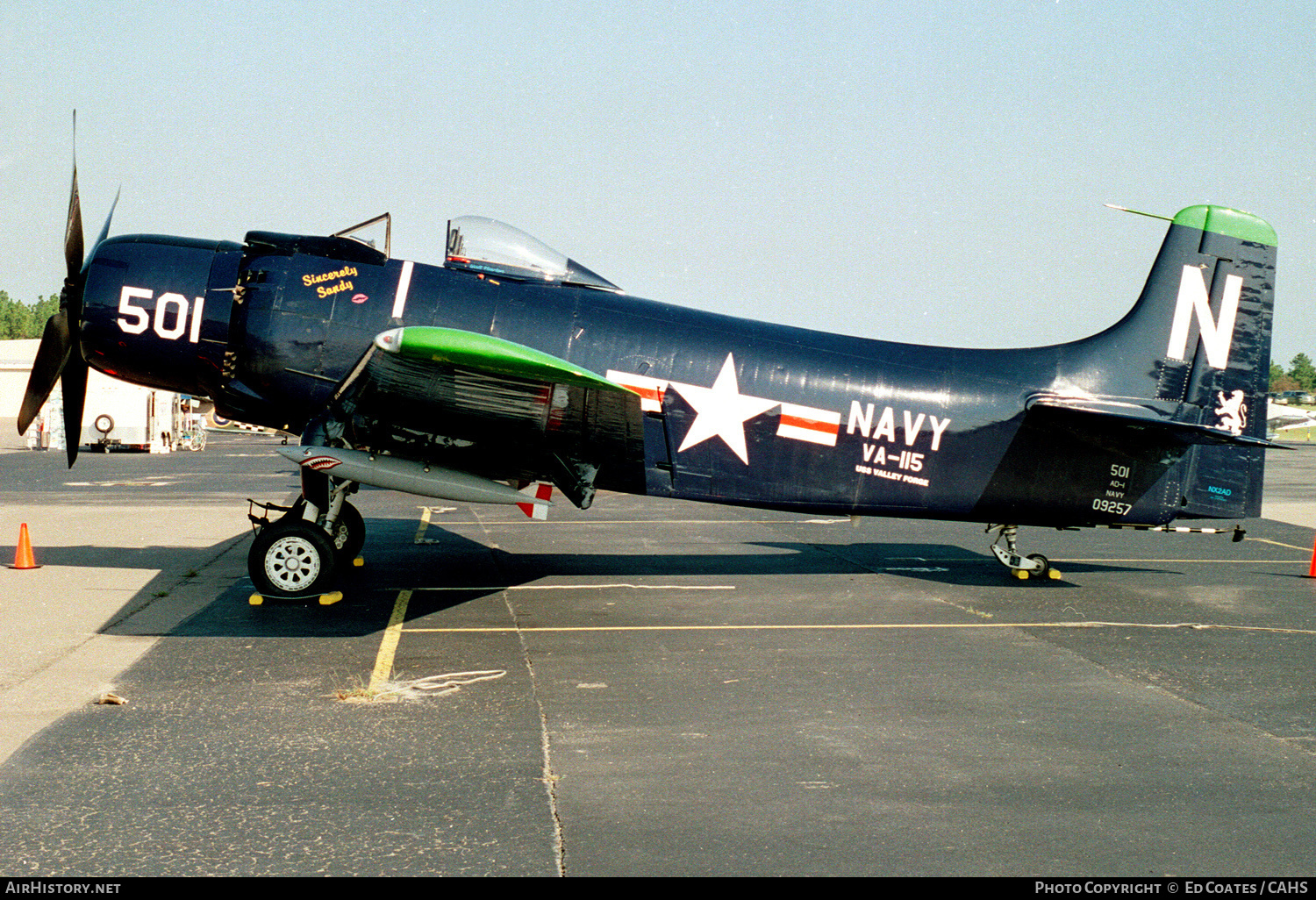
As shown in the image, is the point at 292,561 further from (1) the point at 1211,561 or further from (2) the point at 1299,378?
(2) the point at 1299,378

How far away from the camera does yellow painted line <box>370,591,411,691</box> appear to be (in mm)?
7551

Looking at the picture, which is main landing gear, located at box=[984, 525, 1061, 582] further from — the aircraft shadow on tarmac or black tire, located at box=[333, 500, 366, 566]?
black tire, located at box=[333, 500, 366, 566]

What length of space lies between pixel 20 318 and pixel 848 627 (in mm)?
156884

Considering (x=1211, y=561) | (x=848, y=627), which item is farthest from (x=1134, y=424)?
(x=1211, y=561)

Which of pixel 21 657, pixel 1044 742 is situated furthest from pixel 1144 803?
pixel 21 657

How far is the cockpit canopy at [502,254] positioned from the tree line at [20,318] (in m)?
144

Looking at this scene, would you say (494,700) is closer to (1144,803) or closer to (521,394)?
(521,394)

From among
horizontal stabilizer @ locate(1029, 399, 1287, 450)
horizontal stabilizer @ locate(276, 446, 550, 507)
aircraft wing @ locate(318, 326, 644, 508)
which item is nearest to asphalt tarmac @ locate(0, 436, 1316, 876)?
horizontal stabilizer @ locate(276, 446, 550, 507)

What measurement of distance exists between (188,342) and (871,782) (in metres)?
8.22

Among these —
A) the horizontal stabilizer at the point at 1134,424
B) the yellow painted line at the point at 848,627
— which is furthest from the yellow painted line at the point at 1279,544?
the yellow painted line at the point at 848,627

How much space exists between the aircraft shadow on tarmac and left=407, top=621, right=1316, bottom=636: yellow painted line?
3.02 ft

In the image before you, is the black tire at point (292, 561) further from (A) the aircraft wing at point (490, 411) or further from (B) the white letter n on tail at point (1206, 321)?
(B) the white letter n on tail at point (1206, 321)

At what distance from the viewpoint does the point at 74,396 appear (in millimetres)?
11359

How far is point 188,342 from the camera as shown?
412 inches
